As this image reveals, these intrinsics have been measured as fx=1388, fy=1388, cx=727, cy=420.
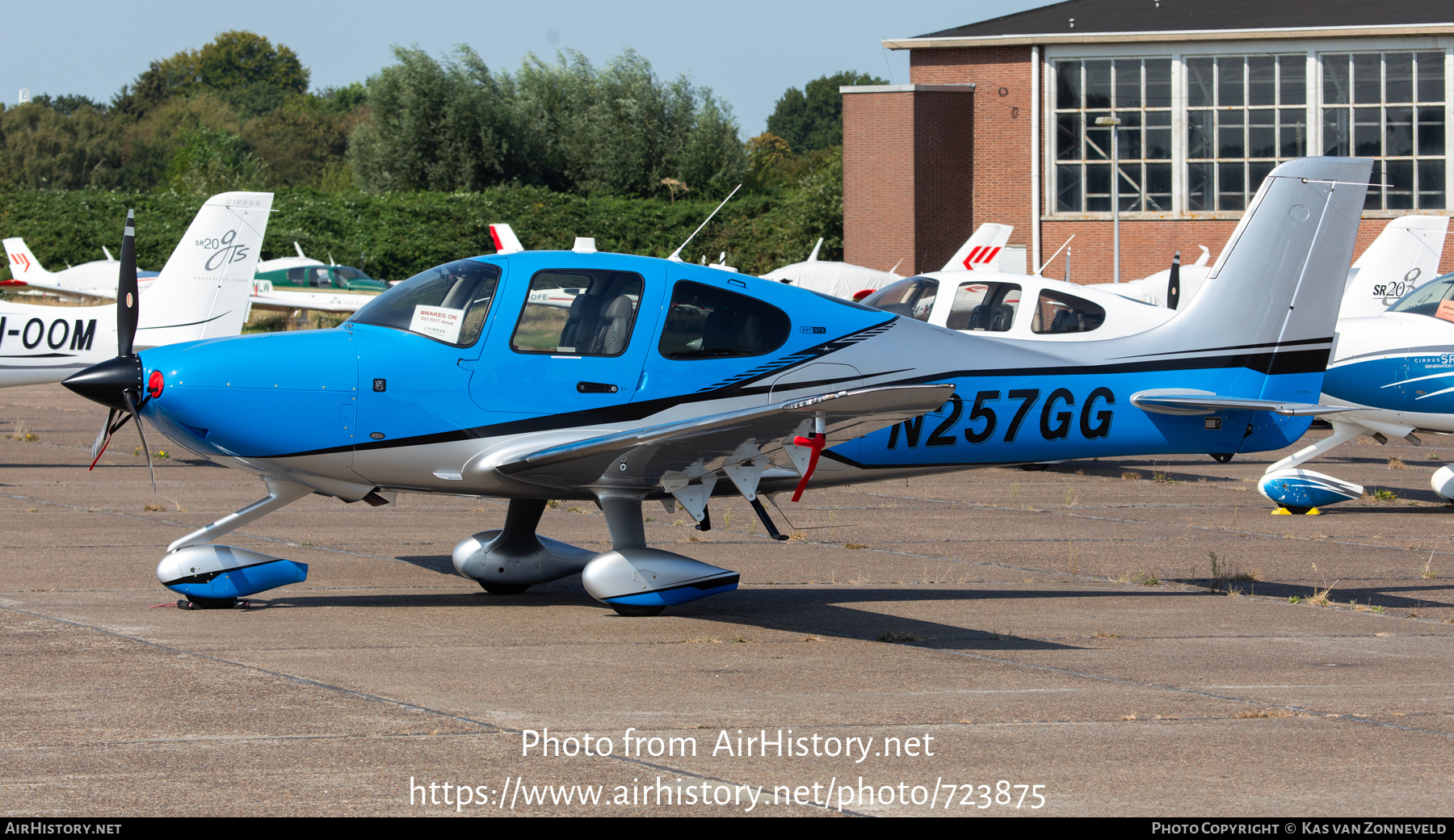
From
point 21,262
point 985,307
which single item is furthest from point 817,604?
point 21,262

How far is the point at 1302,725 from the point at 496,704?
3.60m

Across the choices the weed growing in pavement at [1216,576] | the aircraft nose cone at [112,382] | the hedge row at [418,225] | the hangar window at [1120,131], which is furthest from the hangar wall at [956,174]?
the aircraft nose cone at [112,382]

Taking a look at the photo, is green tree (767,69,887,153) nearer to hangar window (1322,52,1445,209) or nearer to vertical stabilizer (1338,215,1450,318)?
hangar window (1322,52,1445,209)

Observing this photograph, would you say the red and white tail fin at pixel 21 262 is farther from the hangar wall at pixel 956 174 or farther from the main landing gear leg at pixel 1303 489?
the main landing gear leg at pixel 1303 489

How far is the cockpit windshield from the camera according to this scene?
13.8 metres

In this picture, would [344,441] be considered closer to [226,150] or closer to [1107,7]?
[1107,7]

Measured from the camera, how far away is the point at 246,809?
475 centimetres

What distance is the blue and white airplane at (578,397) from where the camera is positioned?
8148mm

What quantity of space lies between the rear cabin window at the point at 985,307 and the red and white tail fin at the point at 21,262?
109ft

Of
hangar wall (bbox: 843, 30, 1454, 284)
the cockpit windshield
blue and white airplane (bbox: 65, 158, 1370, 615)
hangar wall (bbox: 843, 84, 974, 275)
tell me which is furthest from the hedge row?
blue and white airplane (bbox: 65, 158, 1370, 615)

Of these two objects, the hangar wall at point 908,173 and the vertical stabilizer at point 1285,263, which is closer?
the vertical stabilizer at point 1285,263

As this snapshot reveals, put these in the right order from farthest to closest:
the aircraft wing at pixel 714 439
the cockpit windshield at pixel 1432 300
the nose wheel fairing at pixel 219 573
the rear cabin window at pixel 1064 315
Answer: the rear cabin window at pixel 1064 315 < the cockpit windshield at pixel 1432 300 < the nose wheel fairing at pixel 219 573 < the aircraft wing at pixel 714 439

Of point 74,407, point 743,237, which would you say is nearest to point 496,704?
point 74,407

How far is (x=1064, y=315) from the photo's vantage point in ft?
47.5
